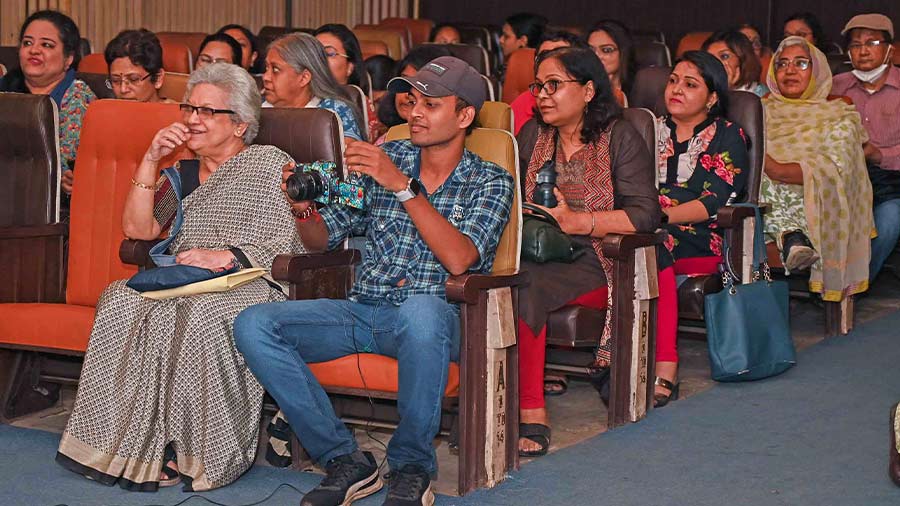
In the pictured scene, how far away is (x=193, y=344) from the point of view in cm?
312

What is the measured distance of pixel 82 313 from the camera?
3.46m

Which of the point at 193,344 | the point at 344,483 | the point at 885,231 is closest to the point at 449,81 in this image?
the point at 193,344

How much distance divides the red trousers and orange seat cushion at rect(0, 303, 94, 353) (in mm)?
1122

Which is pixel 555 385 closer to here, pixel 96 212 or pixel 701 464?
pixel 701 464

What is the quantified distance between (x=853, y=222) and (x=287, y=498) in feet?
9.01

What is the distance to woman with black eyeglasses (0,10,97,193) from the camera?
4.55 metres

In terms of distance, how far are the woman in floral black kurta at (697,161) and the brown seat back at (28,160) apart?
1.85 meters

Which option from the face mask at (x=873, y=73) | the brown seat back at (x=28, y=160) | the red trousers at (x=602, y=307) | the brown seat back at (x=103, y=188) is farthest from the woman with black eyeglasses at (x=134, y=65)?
the face mask at (x=873, y=73)

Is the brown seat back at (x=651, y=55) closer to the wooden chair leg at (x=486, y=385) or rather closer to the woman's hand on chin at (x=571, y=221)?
the woman's hand on chin at (x=571, y=221)

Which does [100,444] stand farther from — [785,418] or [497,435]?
[785,418]

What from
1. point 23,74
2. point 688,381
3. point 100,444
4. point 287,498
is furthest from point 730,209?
point 23,74

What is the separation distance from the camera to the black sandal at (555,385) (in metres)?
4.12

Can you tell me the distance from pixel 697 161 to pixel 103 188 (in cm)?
185

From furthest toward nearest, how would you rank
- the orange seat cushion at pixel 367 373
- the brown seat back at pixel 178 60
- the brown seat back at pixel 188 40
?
the brown seat back at pixel 188 40
the brown seat back at pixel 178 60
the orange seat cushion at pixel 367 373
